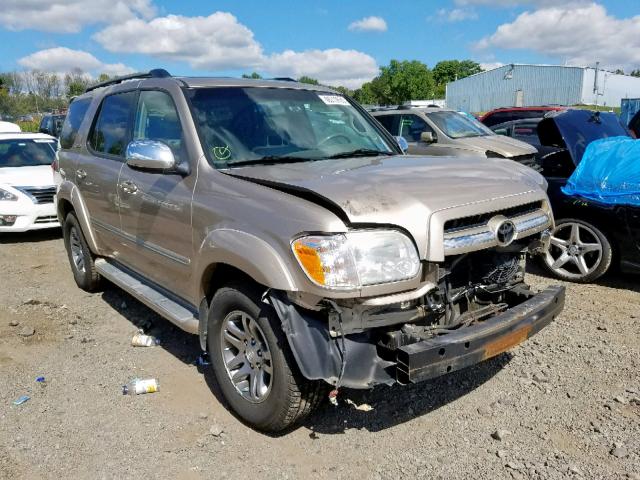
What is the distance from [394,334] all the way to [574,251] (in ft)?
11.8

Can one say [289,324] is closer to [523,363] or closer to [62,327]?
[523,363]

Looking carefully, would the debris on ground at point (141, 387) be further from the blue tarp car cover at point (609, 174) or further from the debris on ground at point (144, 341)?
the blue tarp car cover at point (609, 174)

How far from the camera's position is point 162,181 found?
11.8 feet

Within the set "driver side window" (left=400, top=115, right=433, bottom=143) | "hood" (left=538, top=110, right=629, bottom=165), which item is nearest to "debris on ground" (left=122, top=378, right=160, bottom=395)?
"hood" (left=538, top=110, right=629, bottom=165)

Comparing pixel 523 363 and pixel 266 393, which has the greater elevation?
pixel 266 393

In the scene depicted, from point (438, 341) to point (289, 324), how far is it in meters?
0.72

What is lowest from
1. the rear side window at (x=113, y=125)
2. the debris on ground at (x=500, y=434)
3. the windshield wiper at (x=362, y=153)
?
the debris on ground at (x=500, y=434)

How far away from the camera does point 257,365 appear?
306 centimetres

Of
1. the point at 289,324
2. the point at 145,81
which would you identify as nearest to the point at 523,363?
the point at 289,324

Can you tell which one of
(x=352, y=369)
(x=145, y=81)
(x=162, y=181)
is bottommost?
(x=352, y=369)

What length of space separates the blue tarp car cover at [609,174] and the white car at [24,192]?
7.19m

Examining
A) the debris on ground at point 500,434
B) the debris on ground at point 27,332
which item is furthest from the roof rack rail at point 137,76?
the debris on ground at point 500,434

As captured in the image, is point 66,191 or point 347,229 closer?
point 347,229

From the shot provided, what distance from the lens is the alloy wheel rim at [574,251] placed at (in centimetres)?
536
